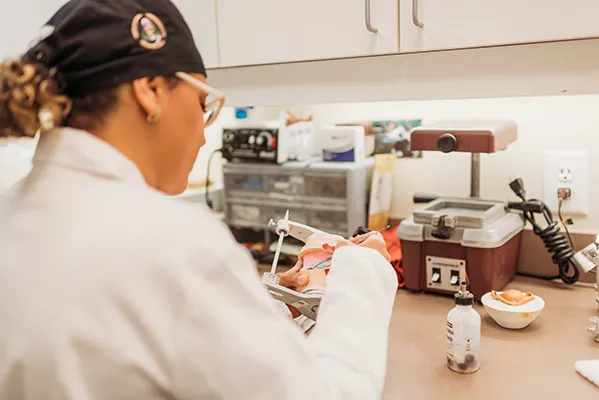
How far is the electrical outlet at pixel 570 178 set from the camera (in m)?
1.39

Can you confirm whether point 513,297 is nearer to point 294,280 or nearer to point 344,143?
point 294,280

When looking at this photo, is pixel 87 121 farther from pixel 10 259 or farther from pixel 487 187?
pixel 487 187

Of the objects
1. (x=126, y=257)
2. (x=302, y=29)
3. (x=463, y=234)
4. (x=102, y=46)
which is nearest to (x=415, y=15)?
(x=302, y=29)

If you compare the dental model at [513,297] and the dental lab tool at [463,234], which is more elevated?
the dental lab tool at [463,234]

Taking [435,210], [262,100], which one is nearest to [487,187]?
[435,210]

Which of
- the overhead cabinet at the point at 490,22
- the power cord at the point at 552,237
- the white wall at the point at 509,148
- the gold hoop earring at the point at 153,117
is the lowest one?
the power cord at the point at 552,237

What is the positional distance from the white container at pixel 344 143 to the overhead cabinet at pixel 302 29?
31cm

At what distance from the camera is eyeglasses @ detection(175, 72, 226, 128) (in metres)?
0.69

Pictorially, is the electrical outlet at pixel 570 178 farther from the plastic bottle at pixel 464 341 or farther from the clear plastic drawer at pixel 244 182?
the clear plastic drawer at pixel 244 182

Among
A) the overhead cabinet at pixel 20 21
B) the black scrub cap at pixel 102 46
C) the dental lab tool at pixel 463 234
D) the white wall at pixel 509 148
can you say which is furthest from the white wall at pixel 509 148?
the black scrub cap at pixel 102 46

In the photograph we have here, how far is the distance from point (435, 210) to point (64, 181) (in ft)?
3.21

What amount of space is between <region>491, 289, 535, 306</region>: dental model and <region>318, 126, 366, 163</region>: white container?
0.51 meters

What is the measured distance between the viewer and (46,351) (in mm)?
515

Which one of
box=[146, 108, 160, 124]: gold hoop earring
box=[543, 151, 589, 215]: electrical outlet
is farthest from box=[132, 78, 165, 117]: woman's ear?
box=[543, 151, 589, 215]: electrical outlet
